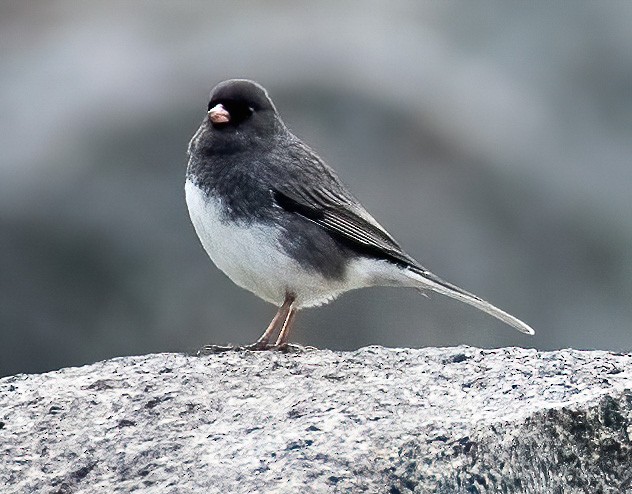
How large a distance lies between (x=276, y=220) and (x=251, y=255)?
22 centimetres

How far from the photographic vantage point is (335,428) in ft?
14.5

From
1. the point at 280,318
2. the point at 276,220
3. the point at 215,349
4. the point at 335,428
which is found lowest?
the point at 215,349

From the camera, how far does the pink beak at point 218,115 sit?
6.17m

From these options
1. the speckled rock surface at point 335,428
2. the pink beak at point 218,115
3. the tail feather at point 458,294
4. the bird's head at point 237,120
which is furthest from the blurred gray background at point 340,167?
the speckled rock surface at point 335,428

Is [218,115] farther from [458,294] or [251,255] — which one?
[458,294]

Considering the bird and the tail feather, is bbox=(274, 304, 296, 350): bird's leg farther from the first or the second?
the tail feather

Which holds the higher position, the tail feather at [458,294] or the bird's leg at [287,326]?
the tail feather at [458,294]

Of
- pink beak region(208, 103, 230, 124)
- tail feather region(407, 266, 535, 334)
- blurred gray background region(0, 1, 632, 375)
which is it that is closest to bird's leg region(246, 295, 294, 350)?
tail feather region(407, 266, 535, 334)

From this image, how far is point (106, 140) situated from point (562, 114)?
441 centimetres

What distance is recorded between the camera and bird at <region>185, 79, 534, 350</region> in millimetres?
5965

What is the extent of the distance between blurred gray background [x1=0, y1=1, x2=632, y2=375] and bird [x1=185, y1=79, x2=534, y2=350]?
3.10 m

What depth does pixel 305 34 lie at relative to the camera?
12.0 metres

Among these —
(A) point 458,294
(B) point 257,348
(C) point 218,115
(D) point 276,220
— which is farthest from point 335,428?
(C) point 218,115

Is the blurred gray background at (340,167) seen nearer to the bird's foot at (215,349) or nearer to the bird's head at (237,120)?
the bird's head at (237,120)
